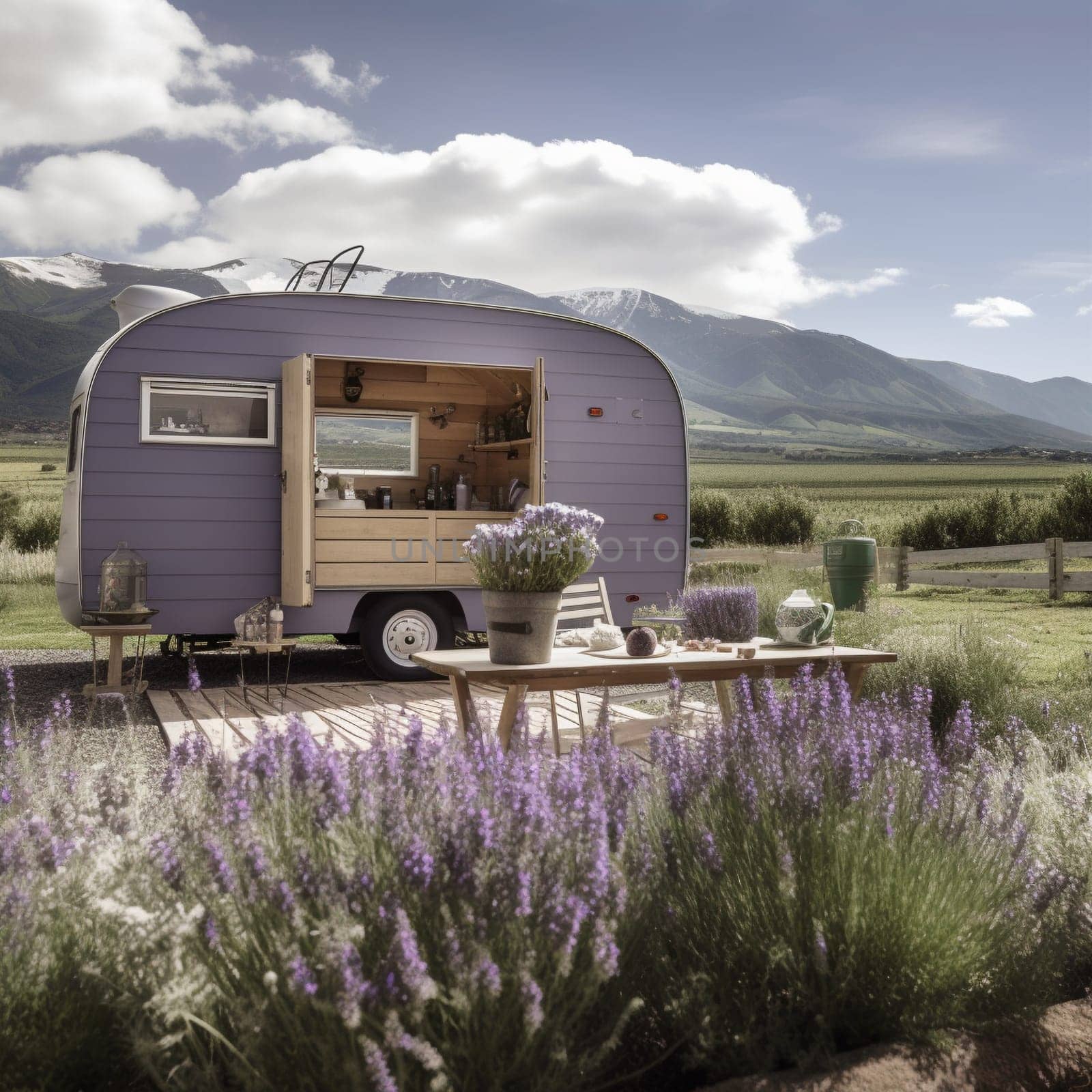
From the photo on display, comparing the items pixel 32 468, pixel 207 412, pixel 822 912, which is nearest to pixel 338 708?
pixel 207 412

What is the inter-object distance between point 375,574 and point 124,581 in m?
1.72

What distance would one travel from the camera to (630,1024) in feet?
7.06

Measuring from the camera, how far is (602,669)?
163 inches

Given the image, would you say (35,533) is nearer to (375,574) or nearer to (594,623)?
(375,574)

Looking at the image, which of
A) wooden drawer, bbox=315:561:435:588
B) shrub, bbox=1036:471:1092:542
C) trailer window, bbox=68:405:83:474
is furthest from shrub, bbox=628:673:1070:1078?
shrub, bbox=1036:471:1092:542

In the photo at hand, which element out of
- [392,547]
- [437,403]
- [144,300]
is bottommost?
[392,547]

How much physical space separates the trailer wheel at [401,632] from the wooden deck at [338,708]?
0.14 m

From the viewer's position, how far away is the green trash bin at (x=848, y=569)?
1072 cm

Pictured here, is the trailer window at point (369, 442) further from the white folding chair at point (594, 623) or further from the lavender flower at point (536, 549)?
the lavender flower at point (536, 549)

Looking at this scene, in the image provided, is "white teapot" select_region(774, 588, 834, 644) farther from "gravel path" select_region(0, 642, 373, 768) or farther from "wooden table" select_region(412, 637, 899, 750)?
"gravel path" select_region(0, 642, 373, 768)

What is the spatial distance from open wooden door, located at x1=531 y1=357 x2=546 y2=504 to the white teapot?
3610mm

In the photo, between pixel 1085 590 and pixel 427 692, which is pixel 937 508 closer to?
pixel 1085 590

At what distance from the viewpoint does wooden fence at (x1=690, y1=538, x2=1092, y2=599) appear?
1479cm

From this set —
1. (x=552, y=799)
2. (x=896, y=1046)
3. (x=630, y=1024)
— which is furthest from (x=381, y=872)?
(x=896, y=1046)
